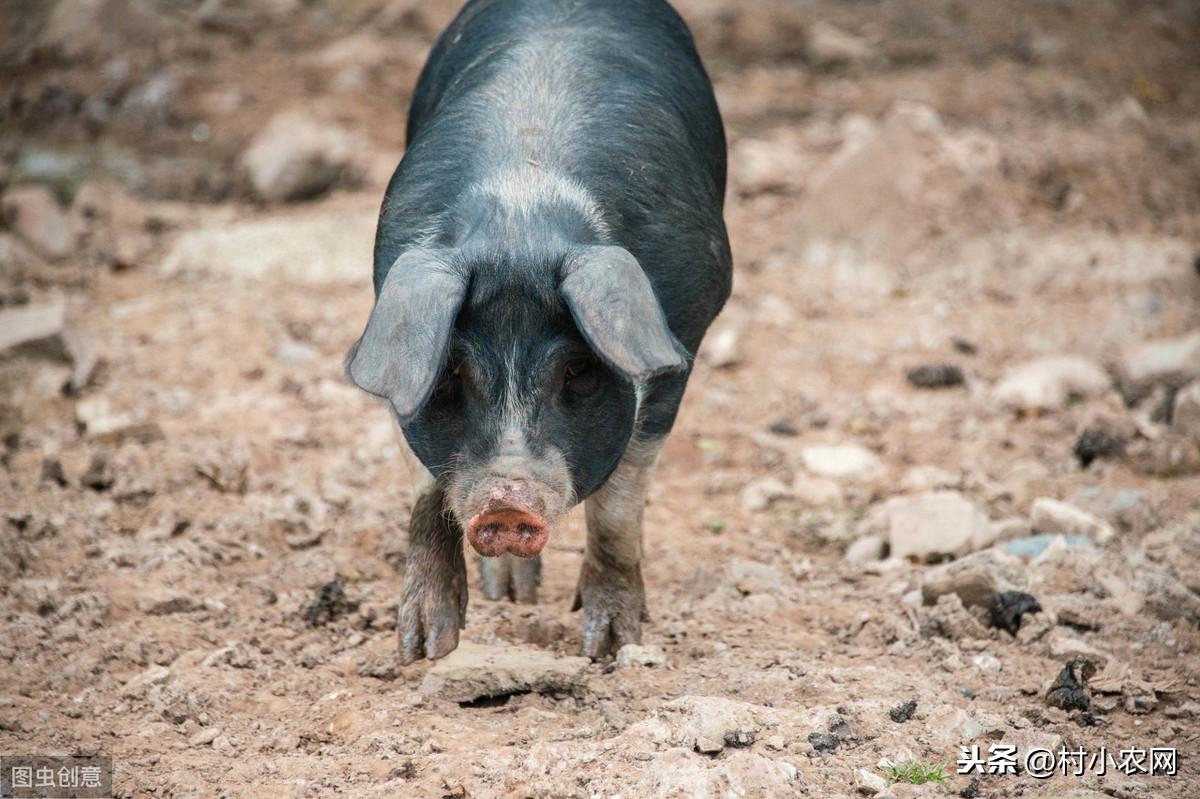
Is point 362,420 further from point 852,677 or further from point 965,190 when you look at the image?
point 965,190

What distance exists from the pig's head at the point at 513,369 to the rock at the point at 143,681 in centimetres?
109

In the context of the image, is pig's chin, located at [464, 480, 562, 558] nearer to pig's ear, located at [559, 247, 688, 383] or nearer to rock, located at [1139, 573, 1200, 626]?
pig's ear, located at [559, 247, 688, 383]

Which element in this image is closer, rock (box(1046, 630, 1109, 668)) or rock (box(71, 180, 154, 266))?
rock (box(1046, 630, 1109, 668))

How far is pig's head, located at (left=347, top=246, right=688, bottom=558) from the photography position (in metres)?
3.66

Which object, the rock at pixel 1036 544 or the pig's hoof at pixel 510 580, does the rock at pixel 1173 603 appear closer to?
the rock at pixel 1036 544

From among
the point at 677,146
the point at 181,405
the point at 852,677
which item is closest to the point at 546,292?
the point at 677,146

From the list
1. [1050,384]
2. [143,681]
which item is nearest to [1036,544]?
[1050,384]

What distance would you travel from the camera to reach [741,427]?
723 centimetres

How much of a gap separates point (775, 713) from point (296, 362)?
435 centimetres

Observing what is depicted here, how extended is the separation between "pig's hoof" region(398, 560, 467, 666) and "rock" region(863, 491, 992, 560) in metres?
1.97

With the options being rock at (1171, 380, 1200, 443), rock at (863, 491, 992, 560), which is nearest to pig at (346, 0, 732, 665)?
rock at (863, 491, 992, 560)

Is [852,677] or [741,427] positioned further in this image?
[741,427]

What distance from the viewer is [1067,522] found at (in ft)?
18.6

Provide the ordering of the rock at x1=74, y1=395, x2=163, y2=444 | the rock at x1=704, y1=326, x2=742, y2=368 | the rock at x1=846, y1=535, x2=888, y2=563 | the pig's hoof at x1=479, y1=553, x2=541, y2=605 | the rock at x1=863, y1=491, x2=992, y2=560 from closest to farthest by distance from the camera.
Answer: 1. the pig's hoof at x1=479, y1=553, x2=541, y2=605
2. the rock at x1=863, y1=491, x2=992, y2=560
3. the rock at x1=846, y1=535, x2=888, y2=563
4. the rock at x1=74, y1=395, x2=163, y2=444
5. the rock at x1=704, y1=326, x2=742, y2=368
